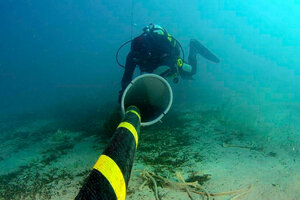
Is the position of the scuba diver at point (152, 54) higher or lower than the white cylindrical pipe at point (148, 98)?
higher

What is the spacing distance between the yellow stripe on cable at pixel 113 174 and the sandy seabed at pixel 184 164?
1.07m

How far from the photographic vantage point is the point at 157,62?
5324 mm

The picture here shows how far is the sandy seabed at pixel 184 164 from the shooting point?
2.33 m

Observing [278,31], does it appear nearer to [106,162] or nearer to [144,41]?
[144,41]

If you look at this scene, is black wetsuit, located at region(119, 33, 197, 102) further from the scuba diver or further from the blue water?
the blue water

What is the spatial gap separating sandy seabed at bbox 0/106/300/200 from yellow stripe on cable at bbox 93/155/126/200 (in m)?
1.07

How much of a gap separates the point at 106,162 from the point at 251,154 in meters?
2.86

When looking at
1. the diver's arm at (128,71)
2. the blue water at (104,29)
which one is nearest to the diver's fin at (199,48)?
the diver's arm at (128,71)

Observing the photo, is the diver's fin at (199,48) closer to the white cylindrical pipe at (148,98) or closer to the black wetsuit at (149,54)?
the black wetsuit at (149,54)

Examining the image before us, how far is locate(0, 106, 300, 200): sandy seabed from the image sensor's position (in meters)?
2.33

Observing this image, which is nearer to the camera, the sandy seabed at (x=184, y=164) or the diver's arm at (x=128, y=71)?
the sandy seabed at (x=184, y=164)

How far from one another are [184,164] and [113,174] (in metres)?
1.98

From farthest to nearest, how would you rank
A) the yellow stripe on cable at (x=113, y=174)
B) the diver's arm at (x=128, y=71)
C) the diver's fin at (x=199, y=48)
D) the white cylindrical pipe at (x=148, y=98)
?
the diver's fin at (x=199, y=48) → the diver's arm at (x=128, y=71) → the white cylindrical pipe at (x=148, y=98) → the yellow stripe on cable at (x=113, y=174)

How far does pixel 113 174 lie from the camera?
132 cm
